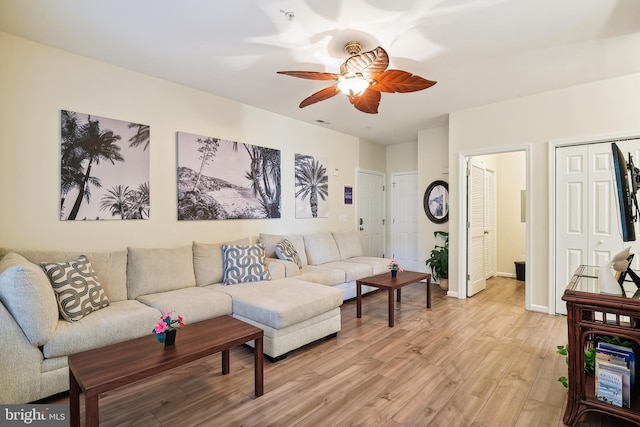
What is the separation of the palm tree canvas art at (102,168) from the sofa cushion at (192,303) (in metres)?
0.95

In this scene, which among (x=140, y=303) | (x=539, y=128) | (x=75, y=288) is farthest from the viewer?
(x=539, y=128)

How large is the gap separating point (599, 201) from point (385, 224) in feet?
12.1

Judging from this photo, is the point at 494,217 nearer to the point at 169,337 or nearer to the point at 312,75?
the point at 312,75

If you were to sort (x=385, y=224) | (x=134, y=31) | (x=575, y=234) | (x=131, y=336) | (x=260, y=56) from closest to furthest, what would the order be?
(x=131, y=336), (x=134, y=31), (x=260, y=56), (x=575, y=234), (x=385, y=224)

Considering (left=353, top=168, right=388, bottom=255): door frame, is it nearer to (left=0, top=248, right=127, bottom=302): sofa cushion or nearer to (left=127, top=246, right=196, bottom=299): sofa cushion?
(left=127, top=246, right=196, bottom=299): sofa cushion

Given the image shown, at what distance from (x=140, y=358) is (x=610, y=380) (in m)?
2.60

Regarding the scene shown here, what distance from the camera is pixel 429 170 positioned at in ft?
18.0

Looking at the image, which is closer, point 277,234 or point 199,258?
point 199,258

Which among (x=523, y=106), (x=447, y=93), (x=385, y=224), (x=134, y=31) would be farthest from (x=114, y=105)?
(x=385, y=224)

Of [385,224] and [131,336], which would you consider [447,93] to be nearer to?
[385,224]

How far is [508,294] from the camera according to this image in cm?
477

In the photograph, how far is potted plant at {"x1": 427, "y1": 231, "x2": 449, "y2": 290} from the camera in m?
5.14

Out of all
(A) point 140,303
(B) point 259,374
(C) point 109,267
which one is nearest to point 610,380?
(B) point 259,374

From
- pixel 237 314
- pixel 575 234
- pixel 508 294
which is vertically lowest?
pixel 508 294
